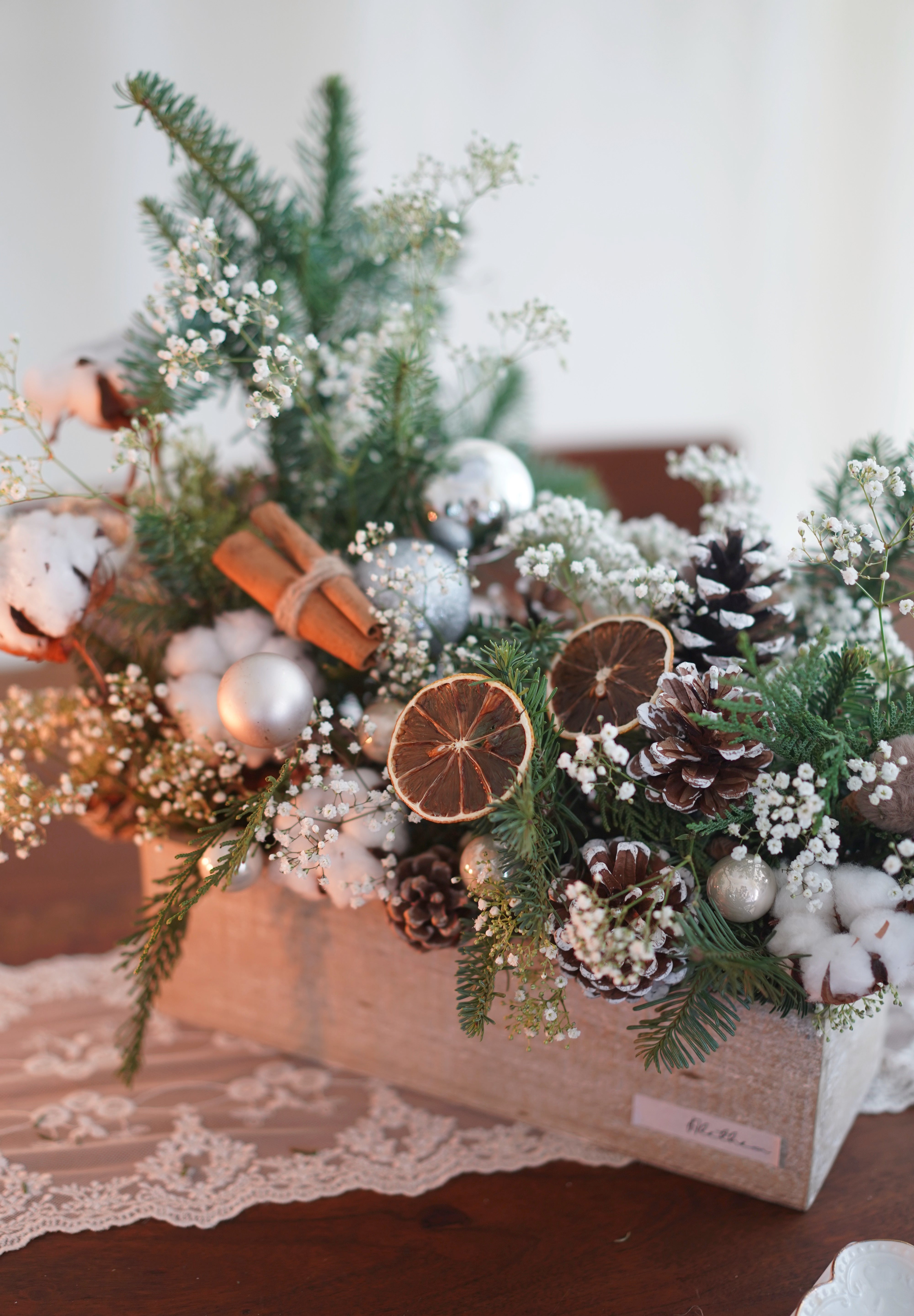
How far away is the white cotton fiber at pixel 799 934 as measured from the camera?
45 cm

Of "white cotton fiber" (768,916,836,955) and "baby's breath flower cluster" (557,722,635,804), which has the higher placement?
"baby's breath flower cluster" (557,722,635,804)

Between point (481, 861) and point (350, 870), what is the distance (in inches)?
3.7

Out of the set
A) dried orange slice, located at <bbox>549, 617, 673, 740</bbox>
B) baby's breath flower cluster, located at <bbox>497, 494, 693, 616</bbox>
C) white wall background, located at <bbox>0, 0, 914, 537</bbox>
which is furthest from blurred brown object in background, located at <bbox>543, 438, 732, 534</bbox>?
dried orange slice, located at <bbox>549, 617, 673, 740</bbox>

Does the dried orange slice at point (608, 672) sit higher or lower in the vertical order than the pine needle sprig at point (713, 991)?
higher

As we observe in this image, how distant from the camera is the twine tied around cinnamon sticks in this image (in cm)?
59

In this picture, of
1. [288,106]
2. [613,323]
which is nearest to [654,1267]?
[288,106]

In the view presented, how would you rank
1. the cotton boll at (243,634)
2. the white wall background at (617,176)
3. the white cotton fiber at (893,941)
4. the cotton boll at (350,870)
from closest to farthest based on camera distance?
1. the white cotton fiber at (893,941)
2. the cotton boll at (350,870)
3. the cotton boll at (243,634)
4. the white wall background at (617,176)

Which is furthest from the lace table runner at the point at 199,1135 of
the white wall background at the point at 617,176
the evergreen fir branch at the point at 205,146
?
the white wall background at the point at 617,176

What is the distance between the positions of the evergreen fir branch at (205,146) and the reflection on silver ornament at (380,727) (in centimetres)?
39

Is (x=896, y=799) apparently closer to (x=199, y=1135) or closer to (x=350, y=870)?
(x=350, y=870)

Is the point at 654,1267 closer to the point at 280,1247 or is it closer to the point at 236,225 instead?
the point at 280,1247

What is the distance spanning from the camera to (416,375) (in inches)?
25.8

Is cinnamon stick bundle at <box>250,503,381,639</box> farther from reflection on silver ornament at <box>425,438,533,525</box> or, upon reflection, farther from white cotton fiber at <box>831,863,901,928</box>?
white cotton fiber at <box>831,863,901,928</box>

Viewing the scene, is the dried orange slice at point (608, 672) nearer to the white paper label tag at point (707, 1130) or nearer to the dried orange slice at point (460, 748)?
the dried orange slice at point (460, 748)
